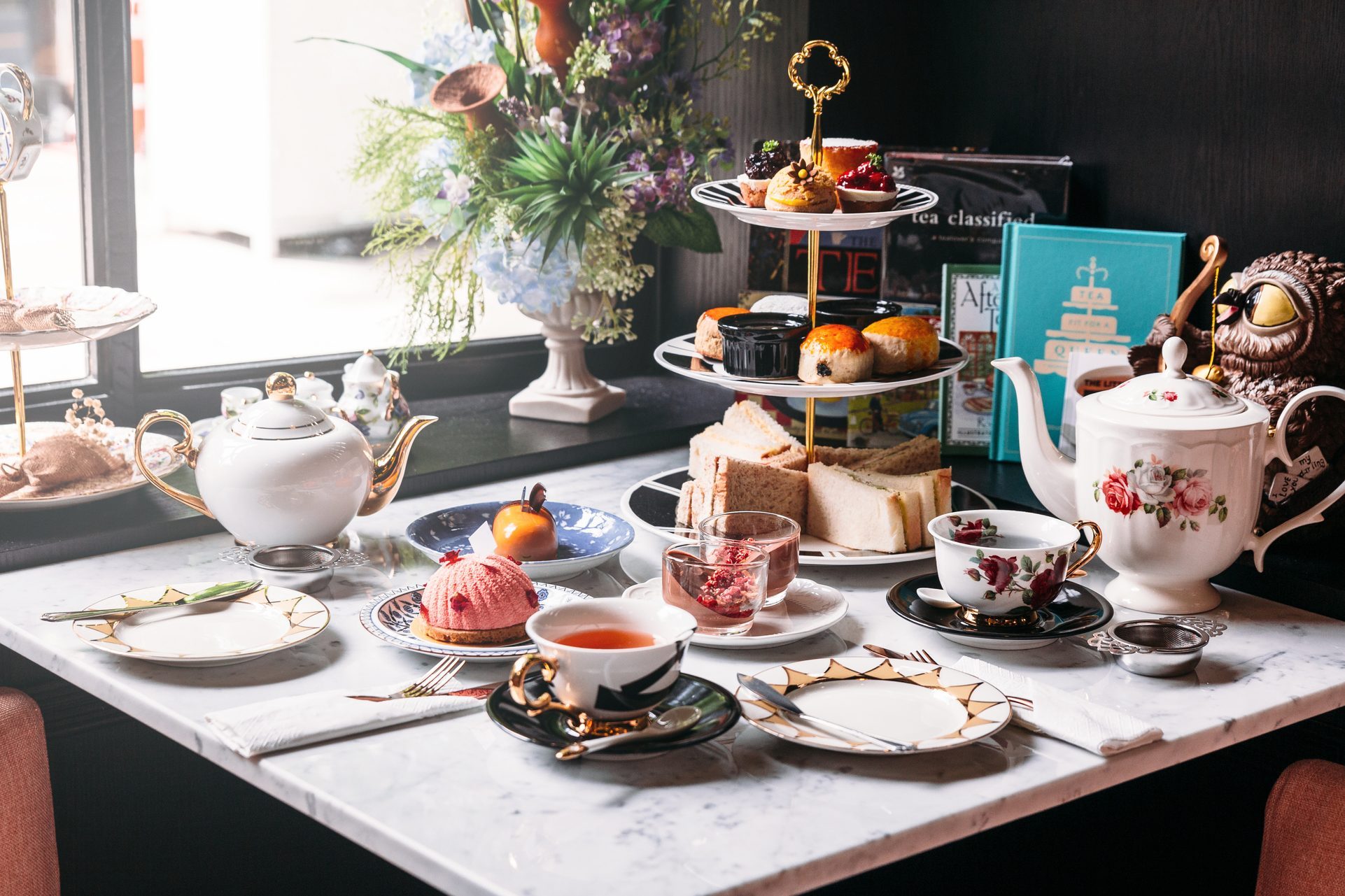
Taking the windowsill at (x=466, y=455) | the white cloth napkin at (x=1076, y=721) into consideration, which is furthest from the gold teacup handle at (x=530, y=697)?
the windowsill at (x=466, y=455)

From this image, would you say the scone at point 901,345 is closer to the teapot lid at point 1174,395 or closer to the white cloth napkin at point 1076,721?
the teapot lid at point 1174,395

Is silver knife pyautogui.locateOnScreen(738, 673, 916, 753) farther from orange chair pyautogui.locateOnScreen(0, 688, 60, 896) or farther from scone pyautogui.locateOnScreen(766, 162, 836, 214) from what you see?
orange chair pyautogui.locateOnScreen(0, 688, 60, 896)

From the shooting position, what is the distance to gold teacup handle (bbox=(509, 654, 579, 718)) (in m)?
1.11

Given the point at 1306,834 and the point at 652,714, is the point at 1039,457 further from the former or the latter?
the point at 652,714

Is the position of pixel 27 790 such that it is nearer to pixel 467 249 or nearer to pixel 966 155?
pixel 467 249

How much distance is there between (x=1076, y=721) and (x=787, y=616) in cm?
34

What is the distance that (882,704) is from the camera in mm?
1212

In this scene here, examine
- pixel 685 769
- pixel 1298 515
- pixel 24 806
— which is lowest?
pixel 24 806

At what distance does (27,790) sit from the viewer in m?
1.39

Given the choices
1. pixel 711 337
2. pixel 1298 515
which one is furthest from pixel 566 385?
pixel 1298 515

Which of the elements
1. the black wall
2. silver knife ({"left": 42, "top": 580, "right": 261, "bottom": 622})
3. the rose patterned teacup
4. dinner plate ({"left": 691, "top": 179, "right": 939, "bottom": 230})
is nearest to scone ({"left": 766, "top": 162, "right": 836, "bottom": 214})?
dinner plate ({"left": 691, "top": 179, "right": 939, "bottom": 230})

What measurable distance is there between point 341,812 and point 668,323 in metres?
1.57

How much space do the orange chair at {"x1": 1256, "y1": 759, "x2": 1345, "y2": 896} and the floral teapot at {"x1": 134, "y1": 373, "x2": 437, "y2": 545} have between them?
1.01 metres

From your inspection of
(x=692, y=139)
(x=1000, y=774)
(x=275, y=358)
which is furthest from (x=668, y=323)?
(x=1000, y=774)
